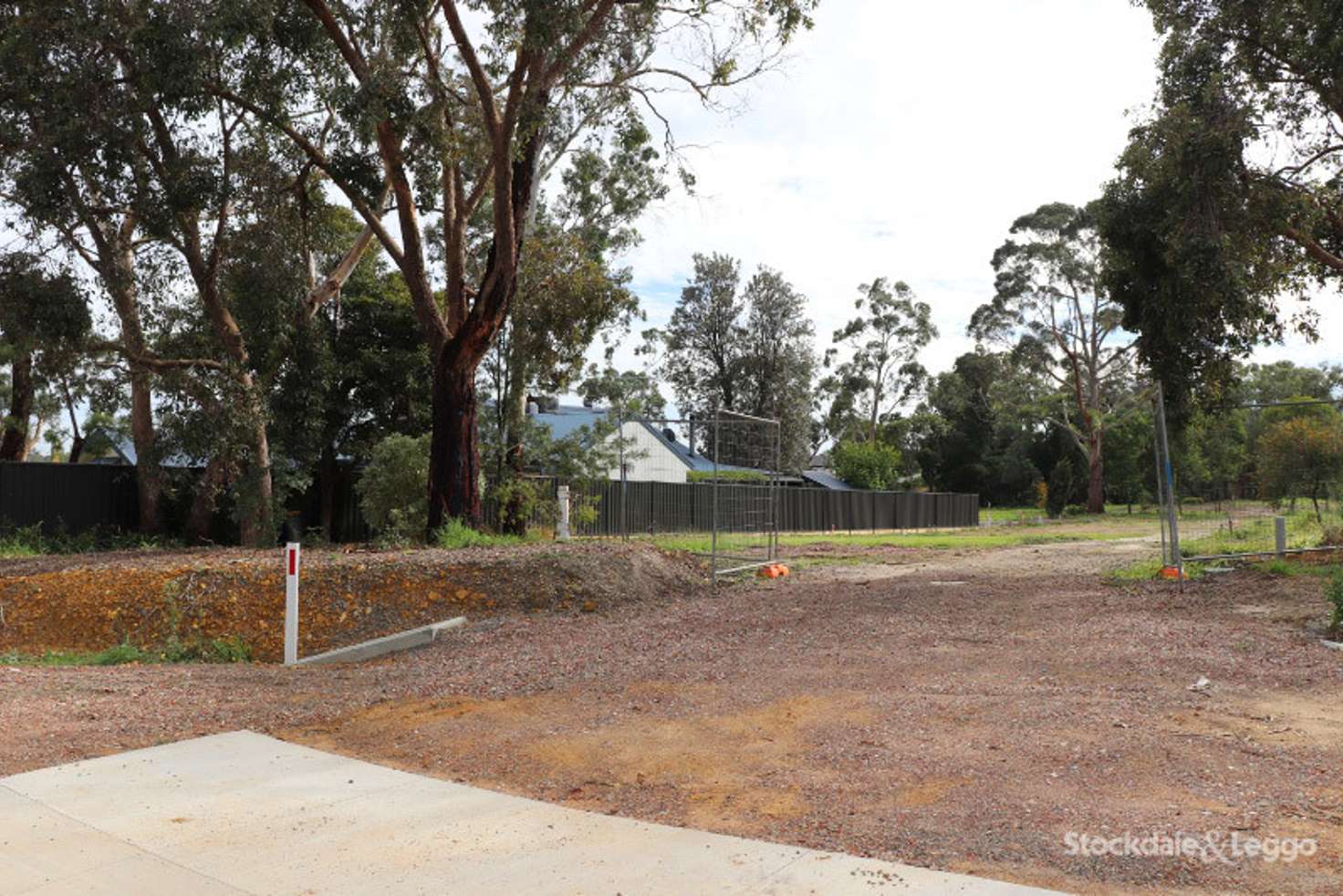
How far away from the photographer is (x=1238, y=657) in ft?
24.6

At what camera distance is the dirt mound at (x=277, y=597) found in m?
10.7

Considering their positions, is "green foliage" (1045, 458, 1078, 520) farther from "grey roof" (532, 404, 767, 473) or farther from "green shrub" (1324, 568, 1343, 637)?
"green shrub" (1324, 568, 1343, 637)

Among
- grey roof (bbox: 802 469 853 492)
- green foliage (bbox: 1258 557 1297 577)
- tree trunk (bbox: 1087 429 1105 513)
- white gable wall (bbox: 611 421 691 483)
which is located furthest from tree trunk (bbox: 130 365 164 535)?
tree trunk (bbox: 1087 429 1105 513)

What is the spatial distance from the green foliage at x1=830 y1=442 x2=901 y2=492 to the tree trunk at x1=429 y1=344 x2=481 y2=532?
40.2m

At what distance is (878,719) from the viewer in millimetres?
6078

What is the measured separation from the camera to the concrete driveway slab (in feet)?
12.4

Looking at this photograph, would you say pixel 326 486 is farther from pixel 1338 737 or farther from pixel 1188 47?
pixel 1338 737

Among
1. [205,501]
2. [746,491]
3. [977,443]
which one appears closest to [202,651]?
[746,491]

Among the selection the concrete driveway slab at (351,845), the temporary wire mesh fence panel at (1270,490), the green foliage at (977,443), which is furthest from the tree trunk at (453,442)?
the green foliage at (977,443)

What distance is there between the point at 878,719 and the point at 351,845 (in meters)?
3.21

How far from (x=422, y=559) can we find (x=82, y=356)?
14.8 meters

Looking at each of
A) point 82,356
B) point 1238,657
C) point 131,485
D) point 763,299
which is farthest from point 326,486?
point 763,299

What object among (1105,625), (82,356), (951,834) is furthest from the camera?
(82,356)

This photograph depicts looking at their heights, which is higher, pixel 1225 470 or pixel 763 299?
pixel 763 299
